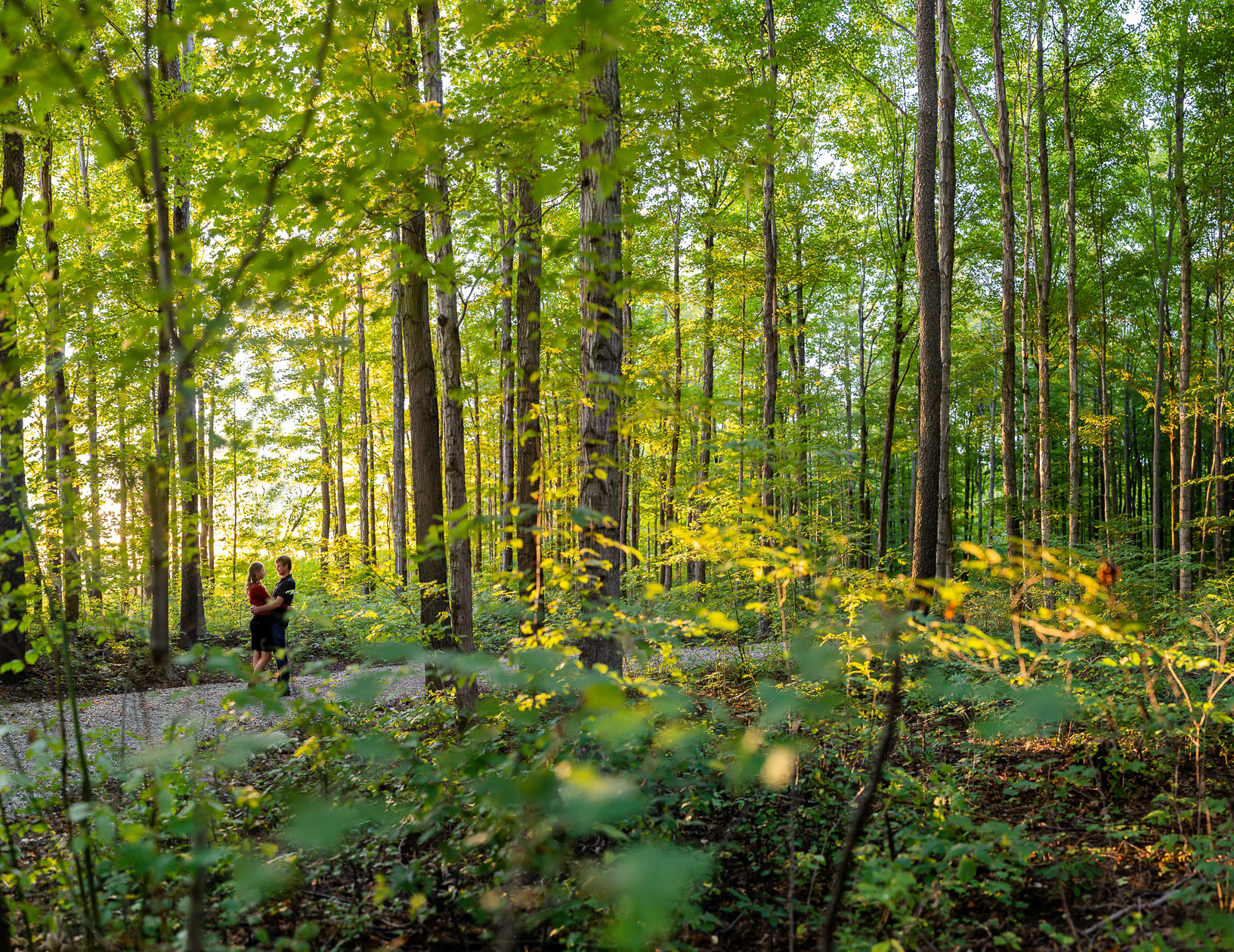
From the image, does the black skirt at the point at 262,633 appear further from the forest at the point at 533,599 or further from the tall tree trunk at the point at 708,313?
the tall tree trunk at the point at 708,313

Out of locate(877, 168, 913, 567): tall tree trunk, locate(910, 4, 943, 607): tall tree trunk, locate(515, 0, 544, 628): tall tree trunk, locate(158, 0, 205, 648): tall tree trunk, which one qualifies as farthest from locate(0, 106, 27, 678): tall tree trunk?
locate(877, 168, 913, 567): tall tree trunk

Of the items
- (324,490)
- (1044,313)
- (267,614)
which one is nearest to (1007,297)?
(1044,313)

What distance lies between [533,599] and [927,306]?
23.1 feet

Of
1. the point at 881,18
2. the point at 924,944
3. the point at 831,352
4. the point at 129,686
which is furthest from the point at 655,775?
the point at 831,352

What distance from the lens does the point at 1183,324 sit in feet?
36.9

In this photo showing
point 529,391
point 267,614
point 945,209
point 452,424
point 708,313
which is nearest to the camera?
point 529,391

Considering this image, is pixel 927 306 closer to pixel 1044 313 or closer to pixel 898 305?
pixel 1044 313

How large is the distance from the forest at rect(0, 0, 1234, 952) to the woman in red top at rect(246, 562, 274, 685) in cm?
7

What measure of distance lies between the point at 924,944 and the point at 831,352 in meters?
21.7

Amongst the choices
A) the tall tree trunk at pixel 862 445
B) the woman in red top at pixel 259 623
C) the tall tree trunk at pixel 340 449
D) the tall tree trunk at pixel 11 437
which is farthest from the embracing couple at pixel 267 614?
the tall tree trunk at pixel 862 445

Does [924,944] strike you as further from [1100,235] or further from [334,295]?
[1100,235]

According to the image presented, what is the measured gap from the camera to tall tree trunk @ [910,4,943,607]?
7957 millimetres

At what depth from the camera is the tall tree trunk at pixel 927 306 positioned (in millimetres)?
7957

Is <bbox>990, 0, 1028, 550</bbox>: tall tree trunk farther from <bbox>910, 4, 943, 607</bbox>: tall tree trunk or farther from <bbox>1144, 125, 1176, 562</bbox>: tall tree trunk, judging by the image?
<bbox>1144, 125, 1176, 562</bbox>: tall tree trunk
